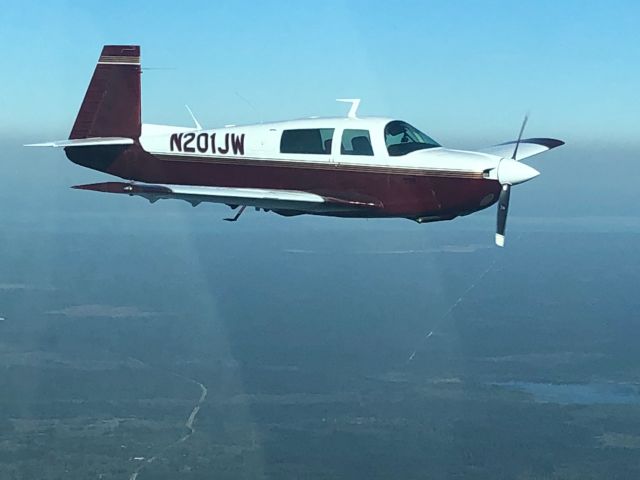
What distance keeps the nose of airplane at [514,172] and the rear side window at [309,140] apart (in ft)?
9.47

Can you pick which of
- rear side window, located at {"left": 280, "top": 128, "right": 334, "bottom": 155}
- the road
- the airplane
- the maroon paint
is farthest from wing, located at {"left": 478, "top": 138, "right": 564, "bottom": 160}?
the road

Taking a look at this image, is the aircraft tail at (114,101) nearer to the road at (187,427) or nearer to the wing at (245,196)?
the wing at (245,196)

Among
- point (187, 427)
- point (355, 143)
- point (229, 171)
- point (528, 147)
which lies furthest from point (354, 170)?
point (187, 427)

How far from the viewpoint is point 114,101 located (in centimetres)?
1809

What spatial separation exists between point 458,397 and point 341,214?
181589 millimetres

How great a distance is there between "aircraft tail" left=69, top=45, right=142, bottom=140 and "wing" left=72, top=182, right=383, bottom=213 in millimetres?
4226

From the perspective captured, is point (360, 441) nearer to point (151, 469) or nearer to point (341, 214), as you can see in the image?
point (151, 469)

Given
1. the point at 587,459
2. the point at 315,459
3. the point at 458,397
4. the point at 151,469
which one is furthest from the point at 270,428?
the point at 587,459

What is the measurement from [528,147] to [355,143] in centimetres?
451

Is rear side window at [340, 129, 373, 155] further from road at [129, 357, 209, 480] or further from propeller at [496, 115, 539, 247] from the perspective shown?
road at [129, 357, 209, 480]

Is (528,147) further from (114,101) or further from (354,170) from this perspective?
(114,101)

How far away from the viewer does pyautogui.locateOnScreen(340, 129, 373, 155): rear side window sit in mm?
15484

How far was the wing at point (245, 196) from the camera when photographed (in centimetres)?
1346

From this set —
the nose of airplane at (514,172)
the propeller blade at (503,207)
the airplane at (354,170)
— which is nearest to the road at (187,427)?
the airplane at (354,170)
